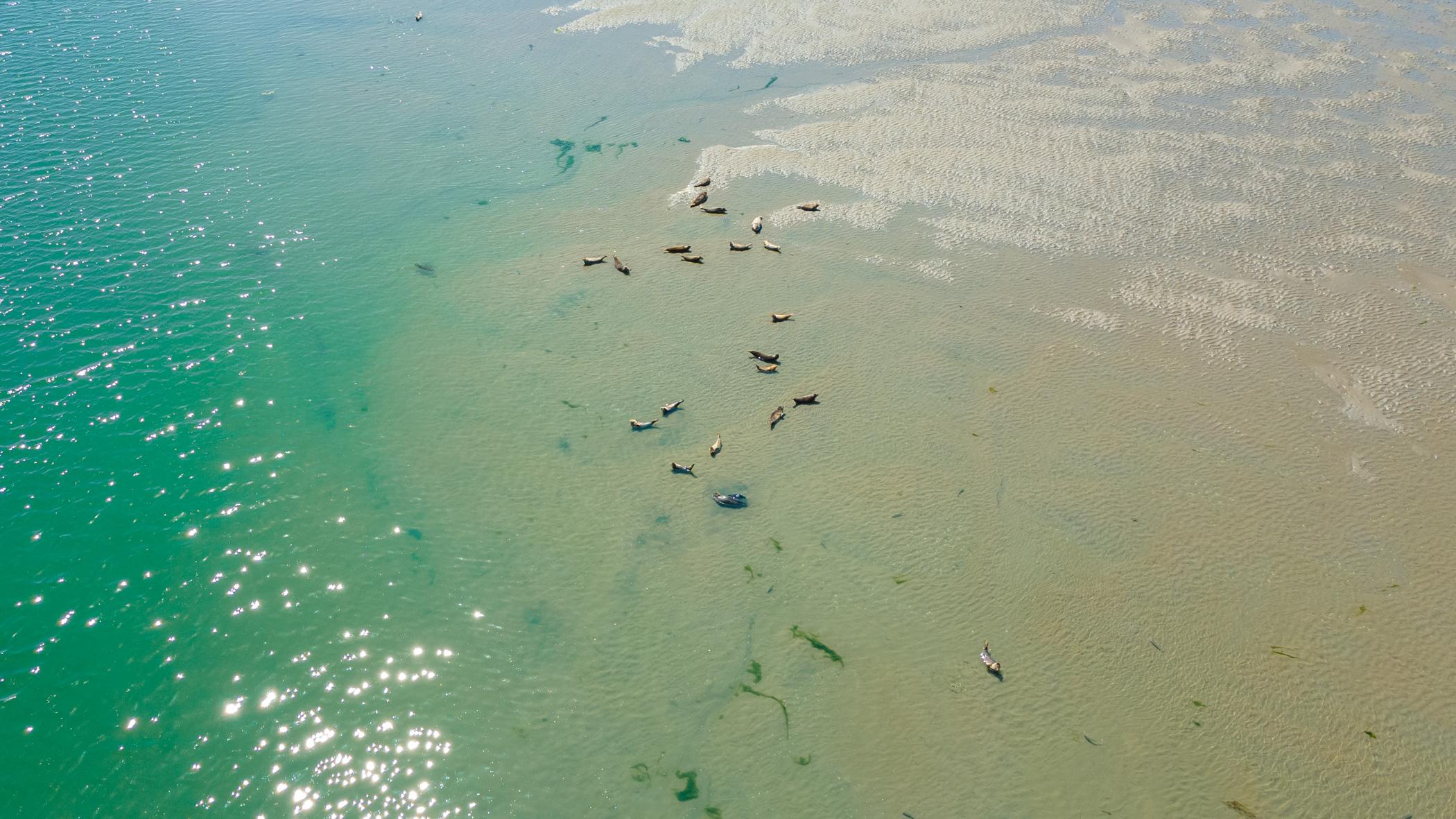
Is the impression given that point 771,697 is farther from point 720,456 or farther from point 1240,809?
point 1240,809

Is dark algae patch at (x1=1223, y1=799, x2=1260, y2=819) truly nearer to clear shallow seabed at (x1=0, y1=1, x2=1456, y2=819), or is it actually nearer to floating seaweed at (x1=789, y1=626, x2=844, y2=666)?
clear shallow seabed at (x1=0, y1=1, x2=1456, y2=819)

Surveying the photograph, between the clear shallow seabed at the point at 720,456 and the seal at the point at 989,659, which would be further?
the seal at the point at 989,659

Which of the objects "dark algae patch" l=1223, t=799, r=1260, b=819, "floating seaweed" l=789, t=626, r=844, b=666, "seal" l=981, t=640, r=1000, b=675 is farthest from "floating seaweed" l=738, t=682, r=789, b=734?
"dark algae patch" l=1223, t=799, r=1260, b=819

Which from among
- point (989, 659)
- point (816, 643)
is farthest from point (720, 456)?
point (989, 659)

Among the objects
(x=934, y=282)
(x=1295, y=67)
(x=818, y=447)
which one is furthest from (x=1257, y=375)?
(x=1295, y=67)

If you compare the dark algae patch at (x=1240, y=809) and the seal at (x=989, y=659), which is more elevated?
the seal at (x=989, y=659)

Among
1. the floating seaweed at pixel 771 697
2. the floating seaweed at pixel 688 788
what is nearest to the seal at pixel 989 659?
the floating seaweed at pixel 771 697

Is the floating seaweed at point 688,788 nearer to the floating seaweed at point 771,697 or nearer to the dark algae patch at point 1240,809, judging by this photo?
the floating seaweed at point 771,697
